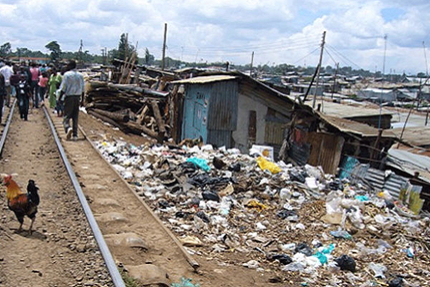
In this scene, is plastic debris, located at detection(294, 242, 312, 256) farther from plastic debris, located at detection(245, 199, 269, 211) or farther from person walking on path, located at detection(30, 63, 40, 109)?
person walking on path, located at detection(30, 63, 40, 109)

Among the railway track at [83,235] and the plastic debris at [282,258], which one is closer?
the railway track at [83,235]

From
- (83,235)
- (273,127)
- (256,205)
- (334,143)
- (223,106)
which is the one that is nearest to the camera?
(83,235)

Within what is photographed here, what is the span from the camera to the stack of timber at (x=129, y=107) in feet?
58.5

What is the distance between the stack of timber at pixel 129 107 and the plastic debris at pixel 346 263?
39.7 feet

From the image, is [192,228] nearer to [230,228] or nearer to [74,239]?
[230,228]

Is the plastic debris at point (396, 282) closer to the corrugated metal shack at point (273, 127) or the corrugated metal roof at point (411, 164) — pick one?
the corrugated metal roof at point (411, 164)

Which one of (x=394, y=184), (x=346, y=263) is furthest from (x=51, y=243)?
(x=394, y=184)

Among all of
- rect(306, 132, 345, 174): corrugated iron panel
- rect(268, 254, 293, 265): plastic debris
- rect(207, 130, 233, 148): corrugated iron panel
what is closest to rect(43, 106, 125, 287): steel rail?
rect(268, 254, 293, 265): plastic debris

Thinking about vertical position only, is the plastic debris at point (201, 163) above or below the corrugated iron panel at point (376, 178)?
above

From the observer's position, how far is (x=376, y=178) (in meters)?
13.5

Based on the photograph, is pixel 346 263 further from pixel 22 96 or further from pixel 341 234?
pixel 22 96

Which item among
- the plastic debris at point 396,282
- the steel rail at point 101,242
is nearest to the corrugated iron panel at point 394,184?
the plastic debris at point 396,282

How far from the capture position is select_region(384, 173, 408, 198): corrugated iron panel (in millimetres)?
12966

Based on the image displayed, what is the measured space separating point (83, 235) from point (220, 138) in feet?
37.9
